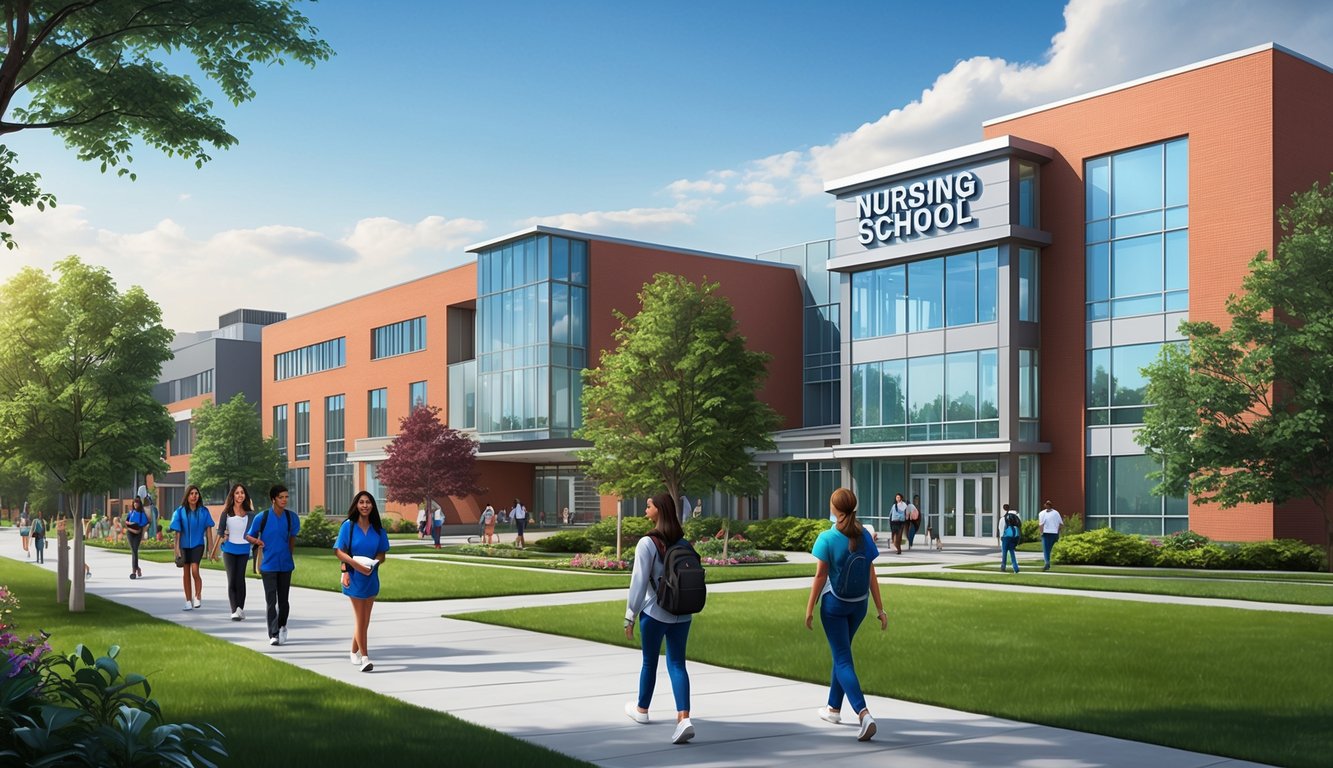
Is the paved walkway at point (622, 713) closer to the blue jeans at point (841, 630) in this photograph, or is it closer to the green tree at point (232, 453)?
the blue jeans at point (841, 630)

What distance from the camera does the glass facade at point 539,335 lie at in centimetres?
5869

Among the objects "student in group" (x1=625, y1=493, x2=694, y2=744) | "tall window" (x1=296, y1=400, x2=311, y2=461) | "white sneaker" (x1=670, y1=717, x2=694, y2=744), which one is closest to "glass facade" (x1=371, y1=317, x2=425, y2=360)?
"tall window" (x1=296, y1=400, x2=311, y2=461)

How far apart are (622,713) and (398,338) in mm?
65956

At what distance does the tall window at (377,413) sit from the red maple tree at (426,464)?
1456 centimetres

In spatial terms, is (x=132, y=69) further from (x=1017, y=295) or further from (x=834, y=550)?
(x=1017, y=295)

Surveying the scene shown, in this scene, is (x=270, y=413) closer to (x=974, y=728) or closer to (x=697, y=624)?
(x=697, y=624)

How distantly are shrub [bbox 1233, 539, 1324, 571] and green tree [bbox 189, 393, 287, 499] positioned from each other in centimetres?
5332

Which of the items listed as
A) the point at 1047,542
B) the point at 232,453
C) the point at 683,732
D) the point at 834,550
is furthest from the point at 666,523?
the point at 232,453

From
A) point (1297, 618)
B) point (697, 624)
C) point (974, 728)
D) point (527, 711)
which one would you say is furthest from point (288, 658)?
point (1297, 618)

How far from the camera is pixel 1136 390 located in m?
41.8

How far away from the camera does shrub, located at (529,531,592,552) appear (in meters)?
40.2

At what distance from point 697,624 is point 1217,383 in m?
19.5

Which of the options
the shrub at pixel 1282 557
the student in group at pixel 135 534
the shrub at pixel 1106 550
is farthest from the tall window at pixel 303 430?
the shrub at pixel 1282 557

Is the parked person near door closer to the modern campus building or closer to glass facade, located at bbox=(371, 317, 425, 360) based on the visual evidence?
the modern campus building
